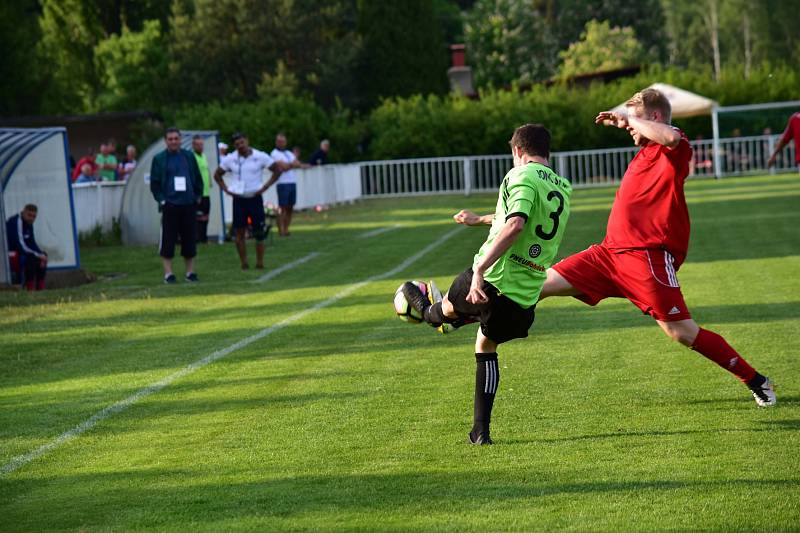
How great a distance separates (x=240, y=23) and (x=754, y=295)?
2071 inches

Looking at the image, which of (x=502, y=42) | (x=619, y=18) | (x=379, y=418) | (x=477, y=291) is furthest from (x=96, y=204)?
(x=619, y=18)

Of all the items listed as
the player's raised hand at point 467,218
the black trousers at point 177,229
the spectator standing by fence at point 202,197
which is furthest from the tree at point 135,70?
the player's raised hand at point 467,218

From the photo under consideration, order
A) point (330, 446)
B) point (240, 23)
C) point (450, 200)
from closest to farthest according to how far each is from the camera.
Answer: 1. point (330, 446)
2. point (450, 200)
3. point (240, 23)

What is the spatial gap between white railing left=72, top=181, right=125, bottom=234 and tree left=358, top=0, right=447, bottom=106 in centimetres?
3955

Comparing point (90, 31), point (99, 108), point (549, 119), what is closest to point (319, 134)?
point (549, 119)

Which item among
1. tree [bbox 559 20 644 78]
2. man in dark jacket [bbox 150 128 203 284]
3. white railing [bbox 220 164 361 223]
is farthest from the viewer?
tree [bbox 559 20 644 78]

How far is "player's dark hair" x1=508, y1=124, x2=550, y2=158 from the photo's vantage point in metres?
7.34

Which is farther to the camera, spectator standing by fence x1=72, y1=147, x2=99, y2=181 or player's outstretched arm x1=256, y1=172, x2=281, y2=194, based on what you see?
spectator standing by fence x1=72, y1=147, x2=99, y2=181

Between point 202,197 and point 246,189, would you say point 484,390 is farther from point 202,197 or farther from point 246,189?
point 202,197

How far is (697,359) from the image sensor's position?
397 inches

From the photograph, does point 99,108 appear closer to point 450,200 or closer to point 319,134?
point 319,134

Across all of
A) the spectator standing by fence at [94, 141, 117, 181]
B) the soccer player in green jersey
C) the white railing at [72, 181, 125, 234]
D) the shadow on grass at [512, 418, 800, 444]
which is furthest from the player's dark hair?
the spectator standing by fence at [94, 141, 117, 181]

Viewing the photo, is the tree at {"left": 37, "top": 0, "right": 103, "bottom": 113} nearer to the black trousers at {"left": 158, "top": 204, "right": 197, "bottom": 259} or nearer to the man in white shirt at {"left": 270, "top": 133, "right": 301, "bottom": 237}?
the man in white shirt at {"left": 270, "top": 133, "right": 301, "bottom": 237}

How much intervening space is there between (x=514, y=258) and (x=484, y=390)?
0.79m
